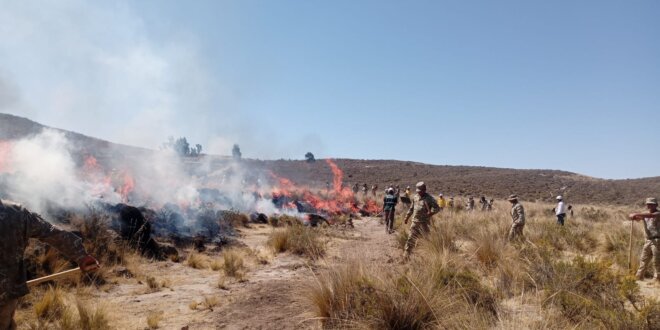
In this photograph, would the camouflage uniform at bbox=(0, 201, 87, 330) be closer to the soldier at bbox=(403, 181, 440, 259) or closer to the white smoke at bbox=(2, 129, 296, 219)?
the white smoke at bbox=(2, 129, 296, 219)

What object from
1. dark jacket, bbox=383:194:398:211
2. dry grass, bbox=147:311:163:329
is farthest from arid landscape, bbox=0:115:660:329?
dark jacket, bbox=383:194:398:211

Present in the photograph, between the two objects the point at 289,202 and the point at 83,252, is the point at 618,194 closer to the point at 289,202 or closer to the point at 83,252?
the point at 289,202

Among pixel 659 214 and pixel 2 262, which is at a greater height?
pixel 659 214

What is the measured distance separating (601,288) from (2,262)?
6.72 meters

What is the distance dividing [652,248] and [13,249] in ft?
32.1

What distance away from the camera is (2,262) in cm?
315

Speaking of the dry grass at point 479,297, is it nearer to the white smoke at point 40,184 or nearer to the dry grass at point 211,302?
the dry grass at point 211,302

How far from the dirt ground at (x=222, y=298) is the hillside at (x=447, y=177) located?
106ft

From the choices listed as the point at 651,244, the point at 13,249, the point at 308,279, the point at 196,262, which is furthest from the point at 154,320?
the point at 651,244

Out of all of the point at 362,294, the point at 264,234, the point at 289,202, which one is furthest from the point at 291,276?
the point at 289,202

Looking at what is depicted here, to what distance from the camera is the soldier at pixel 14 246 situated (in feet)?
10.4

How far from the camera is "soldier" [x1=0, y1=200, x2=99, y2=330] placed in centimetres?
316

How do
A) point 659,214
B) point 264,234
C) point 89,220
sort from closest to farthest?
point 659,214, point 89,220, point 264,234

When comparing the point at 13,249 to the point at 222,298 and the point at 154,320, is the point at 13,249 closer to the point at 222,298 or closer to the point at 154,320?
the point at 154,320
